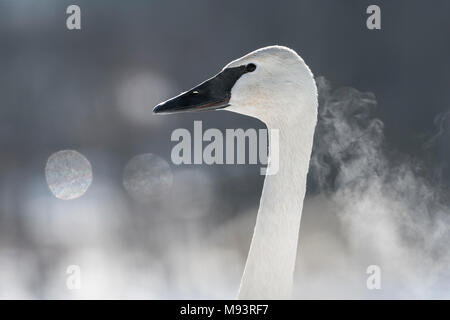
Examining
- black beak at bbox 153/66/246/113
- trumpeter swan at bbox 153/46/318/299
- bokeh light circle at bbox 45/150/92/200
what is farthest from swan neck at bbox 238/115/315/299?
bokeh light circle at bbox 45/150/92/200

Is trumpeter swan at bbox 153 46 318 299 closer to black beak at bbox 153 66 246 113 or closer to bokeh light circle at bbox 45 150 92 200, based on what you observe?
black beak at bbox 153 66 246 113

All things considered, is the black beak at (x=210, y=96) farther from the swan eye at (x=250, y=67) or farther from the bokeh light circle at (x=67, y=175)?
the bokeh light circle at (x=67, y=175)

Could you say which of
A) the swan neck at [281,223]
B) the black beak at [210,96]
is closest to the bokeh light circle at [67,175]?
the black beak at [210,96]

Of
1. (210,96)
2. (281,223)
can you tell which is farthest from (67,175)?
(281,223)

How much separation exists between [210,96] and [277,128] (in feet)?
0.55

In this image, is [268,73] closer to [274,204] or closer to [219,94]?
[219,94]

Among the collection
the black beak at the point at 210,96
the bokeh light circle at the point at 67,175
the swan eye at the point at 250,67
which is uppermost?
the swan eye at the point at 250,67

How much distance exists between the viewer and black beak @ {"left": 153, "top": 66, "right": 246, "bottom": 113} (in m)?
1.45

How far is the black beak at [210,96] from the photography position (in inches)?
57.1

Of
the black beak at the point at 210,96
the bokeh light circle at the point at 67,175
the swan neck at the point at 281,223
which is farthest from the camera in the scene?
the bokeh light circle at the point at 67,175

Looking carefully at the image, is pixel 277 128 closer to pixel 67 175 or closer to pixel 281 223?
pixel 281 223

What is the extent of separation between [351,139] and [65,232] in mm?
1705
